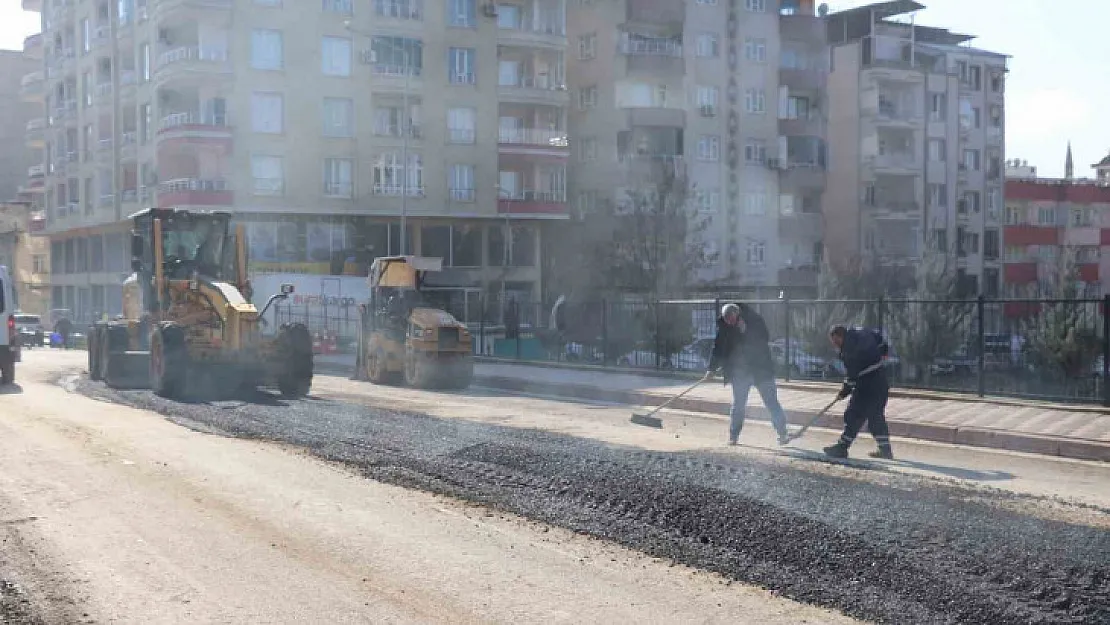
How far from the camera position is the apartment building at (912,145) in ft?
183

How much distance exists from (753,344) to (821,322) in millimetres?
9335

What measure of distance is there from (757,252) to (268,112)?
1851 centimetres

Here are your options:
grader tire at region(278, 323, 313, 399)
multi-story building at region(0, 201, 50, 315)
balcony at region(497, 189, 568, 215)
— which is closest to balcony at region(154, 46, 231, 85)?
balcony at region(497, 189, 568, 215)

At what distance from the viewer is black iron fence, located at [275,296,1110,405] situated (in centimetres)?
1784

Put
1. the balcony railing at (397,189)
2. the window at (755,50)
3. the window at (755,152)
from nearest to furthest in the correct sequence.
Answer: the window at (755,50)
the window at (755,152)
the balcony railing at (397,189)

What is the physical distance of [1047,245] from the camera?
73.3 m

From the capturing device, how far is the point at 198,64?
45312 millimetres

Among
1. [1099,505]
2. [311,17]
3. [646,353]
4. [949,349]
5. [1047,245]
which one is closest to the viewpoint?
[1099,505]

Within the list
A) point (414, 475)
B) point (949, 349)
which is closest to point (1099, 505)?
point (414, 475)

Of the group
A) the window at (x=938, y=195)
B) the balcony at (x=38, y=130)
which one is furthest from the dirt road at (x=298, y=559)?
the balcony at (x=38, y=130)

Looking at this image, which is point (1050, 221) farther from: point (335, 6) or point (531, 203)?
point (335, 6)

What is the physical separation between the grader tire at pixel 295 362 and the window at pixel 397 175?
2953 cm

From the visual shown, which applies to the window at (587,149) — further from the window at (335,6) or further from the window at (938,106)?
the window at (938,106)

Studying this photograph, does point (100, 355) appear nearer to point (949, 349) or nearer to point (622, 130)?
point (949, 349)
